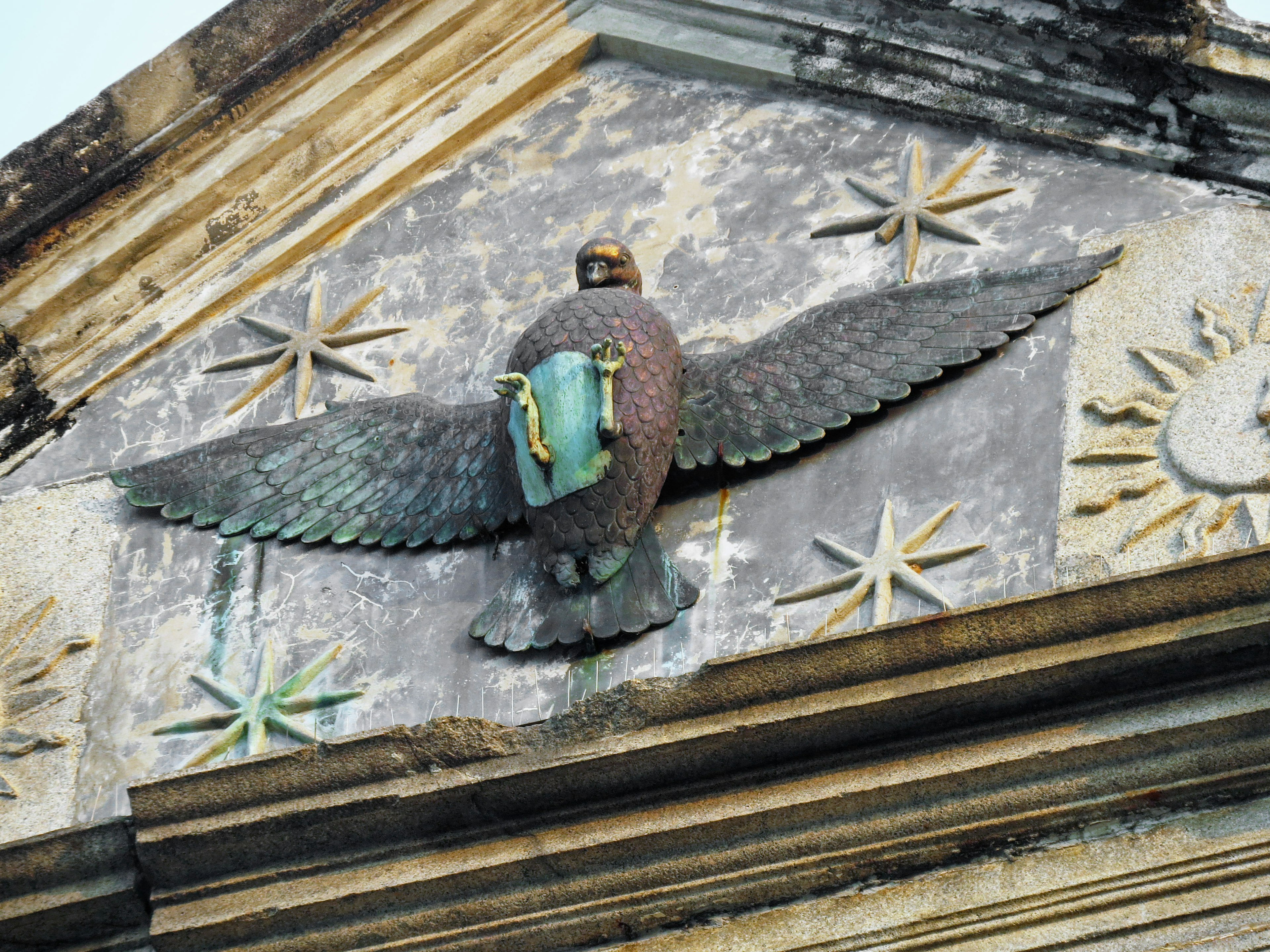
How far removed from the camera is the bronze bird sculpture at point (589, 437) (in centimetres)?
722

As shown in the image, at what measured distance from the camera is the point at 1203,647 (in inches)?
248

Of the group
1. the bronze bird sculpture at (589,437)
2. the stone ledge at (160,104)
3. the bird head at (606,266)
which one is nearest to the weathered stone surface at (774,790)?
the bronze bird sculpture at (589,437)

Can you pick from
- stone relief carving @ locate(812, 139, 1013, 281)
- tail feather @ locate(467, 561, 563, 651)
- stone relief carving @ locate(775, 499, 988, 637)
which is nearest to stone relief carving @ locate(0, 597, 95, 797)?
tail feather @ locate(467, 561, 563, 651)

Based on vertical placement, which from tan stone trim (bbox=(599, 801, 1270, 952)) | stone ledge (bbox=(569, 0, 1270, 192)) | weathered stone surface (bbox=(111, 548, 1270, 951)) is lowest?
tan stone trim (bbox=(599, 801, 1270, 952))

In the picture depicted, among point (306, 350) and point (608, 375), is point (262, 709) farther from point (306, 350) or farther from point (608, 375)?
point (306, 350)

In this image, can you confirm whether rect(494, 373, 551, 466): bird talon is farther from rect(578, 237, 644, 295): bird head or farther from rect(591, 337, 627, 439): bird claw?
rect(578, 237, 644, 295): bird head

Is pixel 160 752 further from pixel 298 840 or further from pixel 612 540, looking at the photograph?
pixel 612 540

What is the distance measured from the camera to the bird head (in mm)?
8031

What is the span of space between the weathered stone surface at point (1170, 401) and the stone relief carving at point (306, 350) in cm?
281

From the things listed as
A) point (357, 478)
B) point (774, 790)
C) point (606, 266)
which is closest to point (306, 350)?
point (357, 478)

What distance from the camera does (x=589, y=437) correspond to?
7215mm

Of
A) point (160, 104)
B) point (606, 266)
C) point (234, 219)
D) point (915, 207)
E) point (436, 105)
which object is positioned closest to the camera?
point (606, 266)

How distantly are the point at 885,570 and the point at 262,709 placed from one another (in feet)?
6.95

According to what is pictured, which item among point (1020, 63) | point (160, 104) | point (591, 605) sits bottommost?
point (591, 605)
